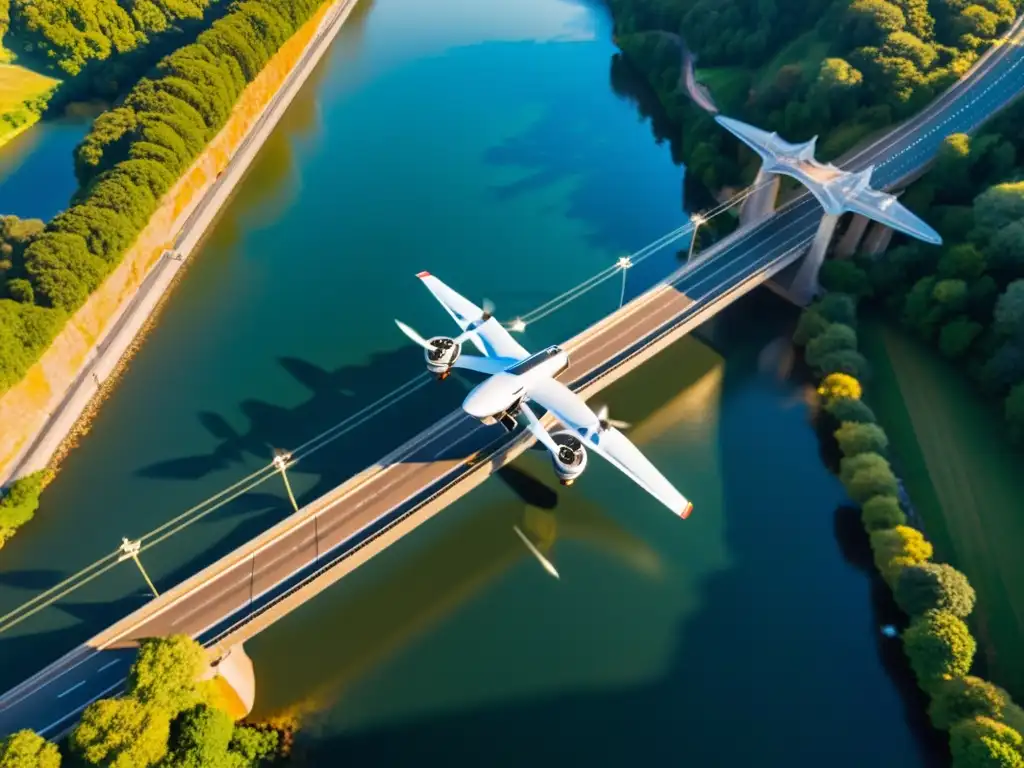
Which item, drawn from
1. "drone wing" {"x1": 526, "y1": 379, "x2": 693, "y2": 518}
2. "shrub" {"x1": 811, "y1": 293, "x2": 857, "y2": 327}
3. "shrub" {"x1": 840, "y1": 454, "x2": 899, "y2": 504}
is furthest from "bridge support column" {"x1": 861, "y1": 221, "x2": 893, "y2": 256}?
"drone wing" {"x1": 526, "y1": 379, "x2": 693, "y2": 518}

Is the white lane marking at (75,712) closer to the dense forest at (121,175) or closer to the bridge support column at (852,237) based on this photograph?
the dense forest at (121,175)

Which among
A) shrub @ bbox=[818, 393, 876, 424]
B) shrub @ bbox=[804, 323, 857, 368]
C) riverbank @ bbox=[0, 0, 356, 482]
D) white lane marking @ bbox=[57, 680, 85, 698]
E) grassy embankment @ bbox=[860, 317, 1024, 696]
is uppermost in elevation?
riverbank @ bbox=[0, 0, 356, 482]

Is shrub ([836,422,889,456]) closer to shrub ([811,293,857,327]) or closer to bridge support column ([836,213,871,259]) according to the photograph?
shrub ([811,293,857,327])

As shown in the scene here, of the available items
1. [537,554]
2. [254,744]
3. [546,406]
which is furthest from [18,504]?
[546,406]

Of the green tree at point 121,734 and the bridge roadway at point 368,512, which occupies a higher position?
the green tree at point 121,734

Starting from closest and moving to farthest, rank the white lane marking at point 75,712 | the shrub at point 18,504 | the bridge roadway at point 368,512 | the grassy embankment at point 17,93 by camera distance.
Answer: the white lane marking at point 75,712
the bridge roadway at point 368,512
the shrub at point 18,504
the grassy embankment at point 17,93

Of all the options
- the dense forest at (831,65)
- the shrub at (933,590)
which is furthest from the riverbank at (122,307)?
the shrub at (933,590)
